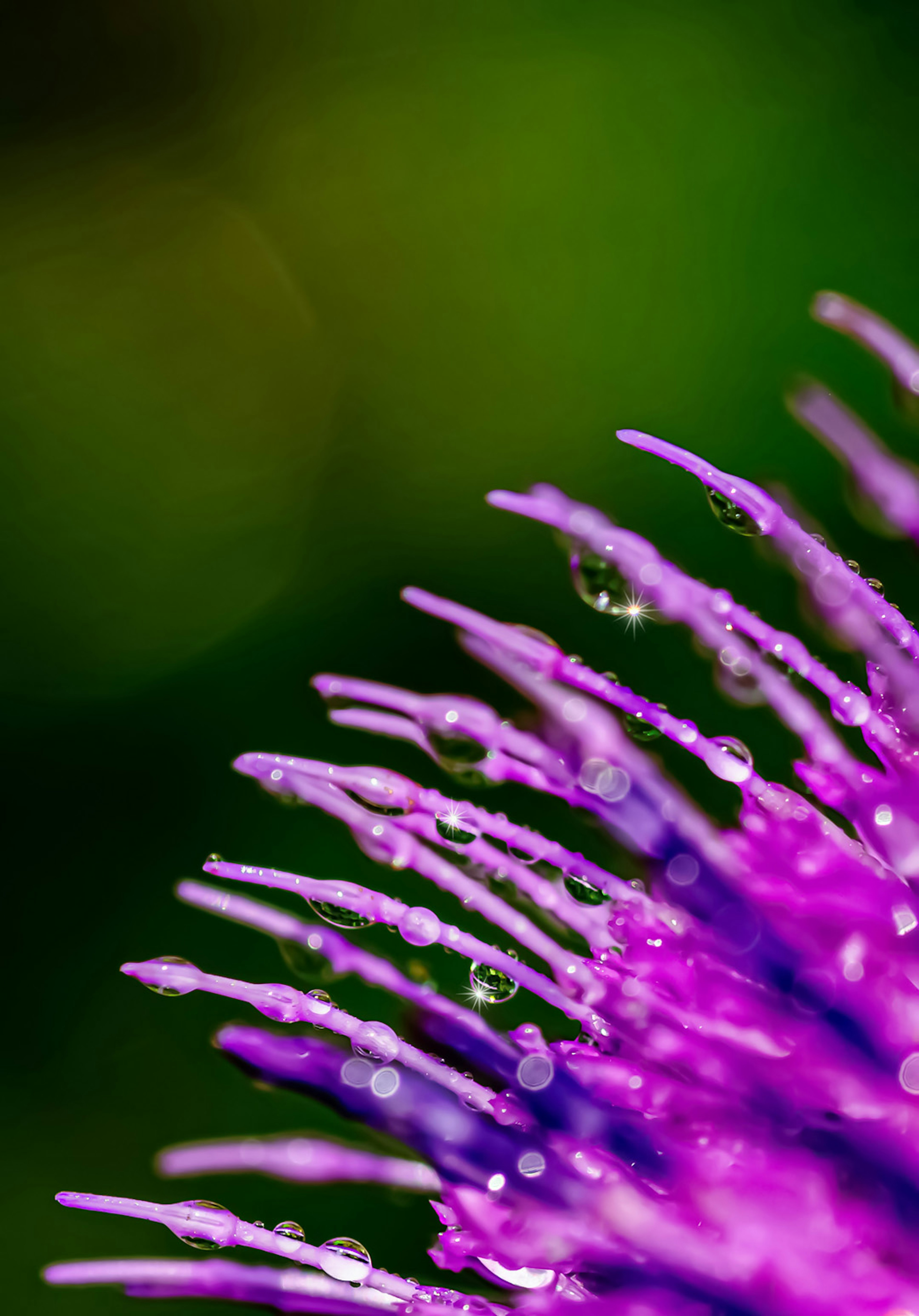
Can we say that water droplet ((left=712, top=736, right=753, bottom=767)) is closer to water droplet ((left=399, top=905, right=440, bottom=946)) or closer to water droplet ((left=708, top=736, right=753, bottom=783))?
water droplet ((left=708, top=736, right=753, bottom=783))

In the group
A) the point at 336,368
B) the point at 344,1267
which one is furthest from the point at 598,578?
the point at 336,368

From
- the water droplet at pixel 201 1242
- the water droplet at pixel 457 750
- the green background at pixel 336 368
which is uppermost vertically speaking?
the green background at pixel 336 368

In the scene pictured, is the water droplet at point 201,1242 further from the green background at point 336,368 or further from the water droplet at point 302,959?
the green background at point 336,368

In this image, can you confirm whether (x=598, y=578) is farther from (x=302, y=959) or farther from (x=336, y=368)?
(x=336, y=368)

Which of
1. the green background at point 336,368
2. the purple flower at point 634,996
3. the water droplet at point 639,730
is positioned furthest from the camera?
the green background at point 336,368

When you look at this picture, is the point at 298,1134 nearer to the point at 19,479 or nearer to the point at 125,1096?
the point at 125,1096

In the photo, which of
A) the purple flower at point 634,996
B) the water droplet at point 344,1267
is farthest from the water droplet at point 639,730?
the water droplet at point 344,1267

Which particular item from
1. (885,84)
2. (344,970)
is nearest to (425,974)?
(344,970)
